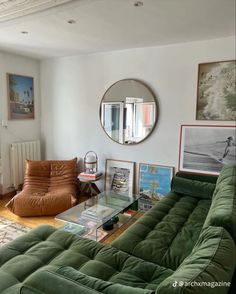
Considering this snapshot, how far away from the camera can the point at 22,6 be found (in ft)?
6.84

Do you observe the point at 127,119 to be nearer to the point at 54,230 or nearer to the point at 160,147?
the point at 160,147

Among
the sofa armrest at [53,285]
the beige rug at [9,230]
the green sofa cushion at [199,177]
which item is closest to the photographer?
the sofa armrest at [53,285]

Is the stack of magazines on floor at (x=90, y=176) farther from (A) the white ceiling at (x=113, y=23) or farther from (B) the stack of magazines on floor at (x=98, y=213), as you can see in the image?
(A) the white ceiling at (x=113, y=23)

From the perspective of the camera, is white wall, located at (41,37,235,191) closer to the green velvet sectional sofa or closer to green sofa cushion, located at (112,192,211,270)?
green sofa cushion, located at (112,192,211,270)

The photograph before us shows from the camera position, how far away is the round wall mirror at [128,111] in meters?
3.32

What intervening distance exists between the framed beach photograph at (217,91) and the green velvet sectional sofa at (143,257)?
2.62 ft

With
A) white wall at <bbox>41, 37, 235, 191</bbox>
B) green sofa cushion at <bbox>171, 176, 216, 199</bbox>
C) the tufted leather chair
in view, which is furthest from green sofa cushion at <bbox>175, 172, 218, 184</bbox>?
the tufted leather chair

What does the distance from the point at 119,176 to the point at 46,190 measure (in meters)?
1.09

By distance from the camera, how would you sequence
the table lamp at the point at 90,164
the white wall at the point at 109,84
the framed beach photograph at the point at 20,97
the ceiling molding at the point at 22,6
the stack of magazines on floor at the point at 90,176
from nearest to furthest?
the ceiling molding at the point at 22,6
the white wall at the point at 109,84
the stack of magazines on floor at the point at 90,176
the table lamp at the point at 90,164
the framed beach photograph at the point at 20,97

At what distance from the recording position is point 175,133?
3.20m

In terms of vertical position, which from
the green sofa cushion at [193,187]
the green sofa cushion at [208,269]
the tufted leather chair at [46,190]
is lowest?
the tufted leather chair at [46,190]

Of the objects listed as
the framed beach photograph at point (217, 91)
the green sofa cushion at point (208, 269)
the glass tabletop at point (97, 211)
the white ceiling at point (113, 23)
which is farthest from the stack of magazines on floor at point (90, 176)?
the green sofa cushion at point (208, 269)

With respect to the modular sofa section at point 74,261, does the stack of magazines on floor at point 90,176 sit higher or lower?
higher

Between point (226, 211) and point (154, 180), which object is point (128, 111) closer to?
point (154, 180)
